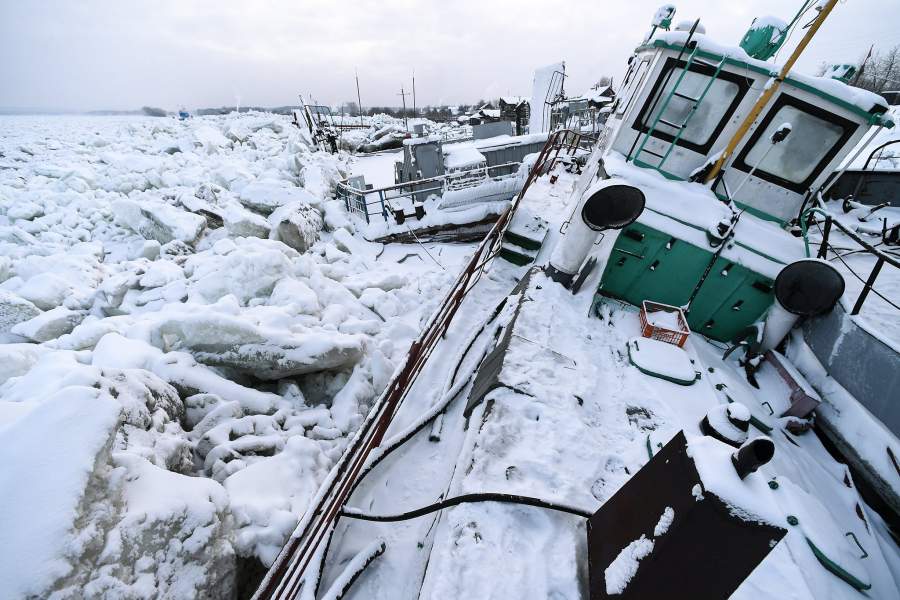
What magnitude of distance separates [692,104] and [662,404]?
497cm

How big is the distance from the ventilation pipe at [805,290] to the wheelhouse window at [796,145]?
230cm

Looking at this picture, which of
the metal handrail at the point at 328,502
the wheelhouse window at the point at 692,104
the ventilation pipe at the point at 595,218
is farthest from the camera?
the wheelhouse window at the point at 692,104

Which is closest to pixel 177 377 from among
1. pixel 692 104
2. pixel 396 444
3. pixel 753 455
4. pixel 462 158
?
pixel 396 444

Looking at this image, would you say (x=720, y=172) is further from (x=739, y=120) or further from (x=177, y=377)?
(x=177, y=377)

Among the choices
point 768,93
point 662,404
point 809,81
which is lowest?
point 662,404

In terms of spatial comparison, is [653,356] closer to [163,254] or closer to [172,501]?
[172,501]

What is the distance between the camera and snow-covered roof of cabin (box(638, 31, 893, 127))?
453cm

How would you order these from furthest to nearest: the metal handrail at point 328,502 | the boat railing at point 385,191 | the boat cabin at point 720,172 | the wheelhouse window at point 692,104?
the boat railing at point 385,191
the wheelhouse window at point 692,104
the boat cabin at point 720,172
the metal handrail at point 328,502

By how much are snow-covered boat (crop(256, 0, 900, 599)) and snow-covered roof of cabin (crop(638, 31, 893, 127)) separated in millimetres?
33

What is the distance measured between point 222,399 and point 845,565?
19.1 feet

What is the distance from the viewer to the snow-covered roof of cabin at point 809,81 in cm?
453

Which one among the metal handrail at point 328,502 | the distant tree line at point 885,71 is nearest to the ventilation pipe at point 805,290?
the metal handrail at point 328,502

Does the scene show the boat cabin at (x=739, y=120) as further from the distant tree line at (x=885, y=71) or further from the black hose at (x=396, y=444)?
the distant tree line at (x=885, y=71)

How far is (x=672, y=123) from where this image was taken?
571cm
